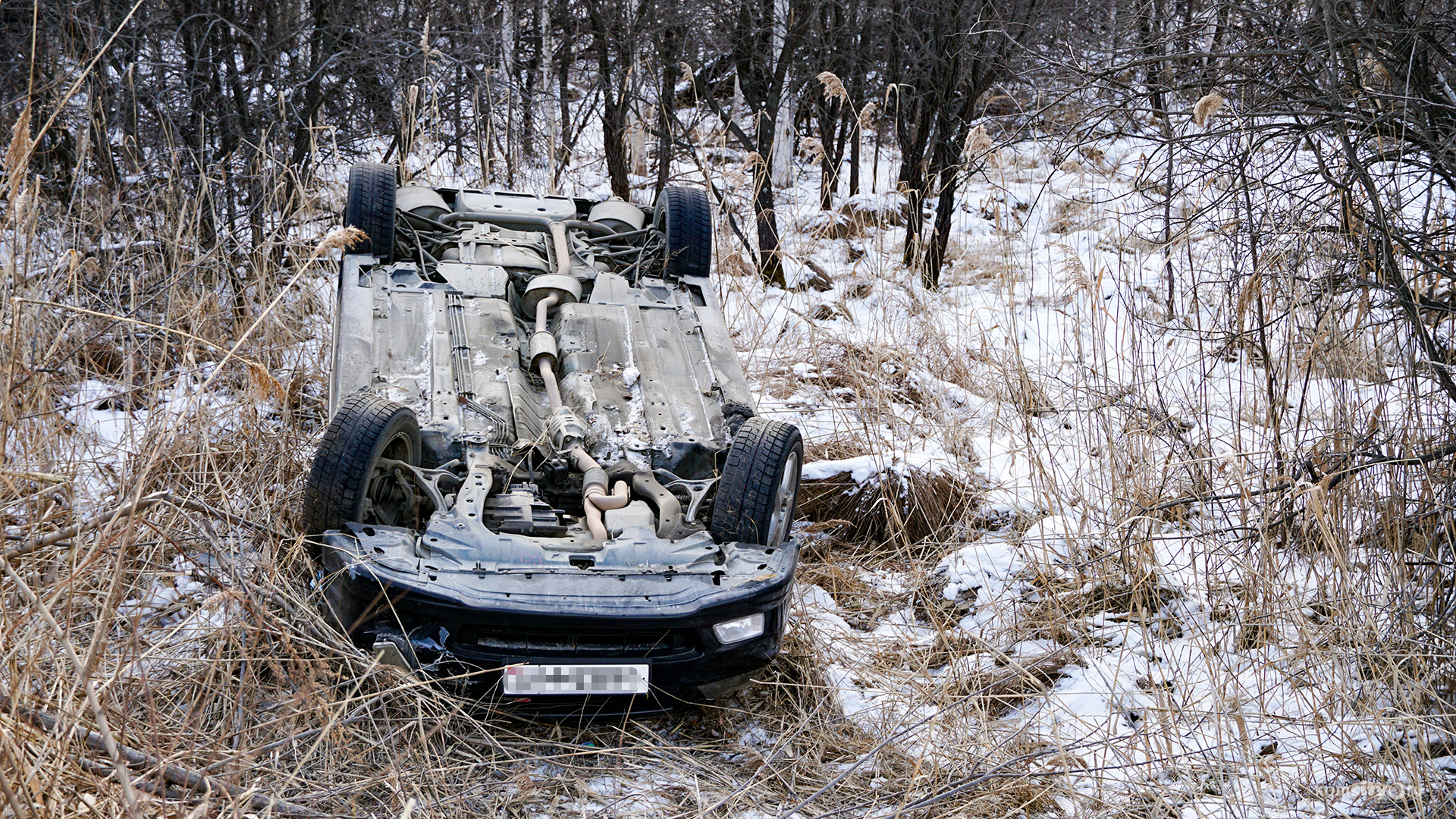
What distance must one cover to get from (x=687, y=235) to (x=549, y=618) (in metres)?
2.77

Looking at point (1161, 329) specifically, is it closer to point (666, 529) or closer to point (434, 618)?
point (666, 529)

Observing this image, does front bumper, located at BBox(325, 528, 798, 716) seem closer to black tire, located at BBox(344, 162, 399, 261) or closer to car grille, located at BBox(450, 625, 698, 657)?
car grille, located at BBox(450, 625, 698, 657)

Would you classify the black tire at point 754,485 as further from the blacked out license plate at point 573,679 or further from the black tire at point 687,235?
the black tire at point 687,235

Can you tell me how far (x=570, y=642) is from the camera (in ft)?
10.3

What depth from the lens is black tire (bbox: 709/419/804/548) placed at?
3.56 metres

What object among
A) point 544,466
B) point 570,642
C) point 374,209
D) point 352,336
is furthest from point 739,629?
point 374,209

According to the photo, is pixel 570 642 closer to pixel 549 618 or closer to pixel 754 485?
pixel 549 618

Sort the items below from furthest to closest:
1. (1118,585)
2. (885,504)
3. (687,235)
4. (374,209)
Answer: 1. (687,235)
2. (374,209)
3. (885,504)
4. (1118,585)

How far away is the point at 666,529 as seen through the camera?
3656 mm

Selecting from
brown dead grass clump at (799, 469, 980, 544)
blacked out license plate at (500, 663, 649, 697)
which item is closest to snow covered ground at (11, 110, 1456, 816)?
brown dead grass clump at (799, 469, 980, 544)

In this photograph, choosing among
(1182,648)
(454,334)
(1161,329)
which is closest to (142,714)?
(454,334)

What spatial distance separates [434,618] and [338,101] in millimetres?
4741

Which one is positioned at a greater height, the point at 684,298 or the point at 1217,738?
the point at 684,298

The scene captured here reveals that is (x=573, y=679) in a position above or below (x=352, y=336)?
below
